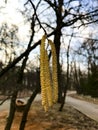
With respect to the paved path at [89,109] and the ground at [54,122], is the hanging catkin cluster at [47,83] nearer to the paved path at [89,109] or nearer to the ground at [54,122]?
the ground at [54,122]

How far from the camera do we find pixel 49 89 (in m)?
3.17

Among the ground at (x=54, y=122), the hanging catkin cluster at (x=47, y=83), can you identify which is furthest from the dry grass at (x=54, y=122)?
the hanging catkin cluster at (x=47, y=83)

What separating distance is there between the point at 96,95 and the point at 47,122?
151ft

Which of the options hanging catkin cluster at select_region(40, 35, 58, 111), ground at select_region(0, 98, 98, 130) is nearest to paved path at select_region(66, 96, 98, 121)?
ground at select_region(0, 98, 98, 130)

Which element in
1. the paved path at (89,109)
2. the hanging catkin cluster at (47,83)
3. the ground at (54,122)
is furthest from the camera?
the paved path at (89,109)

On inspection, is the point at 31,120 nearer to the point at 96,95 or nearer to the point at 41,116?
the point at 41,116

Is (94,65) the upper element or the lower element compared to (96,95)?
upper

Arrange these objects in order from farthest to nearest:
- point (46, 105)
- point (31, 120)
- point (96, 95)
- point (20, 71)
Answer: point (96, 95), point (31, 120), point (20, 71), point (46, 105)

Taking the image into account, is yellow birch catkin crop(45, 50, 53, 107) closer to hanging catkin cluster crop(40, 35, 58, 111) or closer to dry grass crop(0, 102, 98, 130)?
hanging catkin cluster crop(40, 35, 58, 111)

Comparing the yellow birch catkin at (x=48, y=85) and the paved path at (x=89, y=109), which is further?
the paved path at (x=89, y=109)

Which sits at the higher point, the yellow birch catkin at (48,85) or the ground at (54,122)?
the yellow birch catkin at (48,85)

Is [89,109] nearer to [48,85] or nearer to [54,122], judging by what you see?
[54,122]

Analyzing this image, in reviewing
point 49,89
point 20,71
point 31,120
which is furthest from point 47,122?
point 49,89

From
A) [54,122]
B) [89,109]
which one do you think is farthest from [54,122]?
[89,109]
